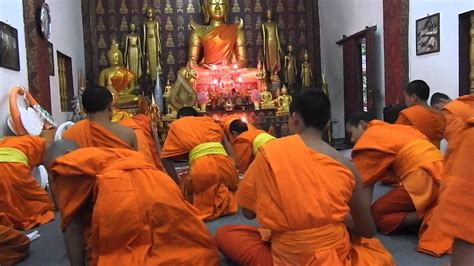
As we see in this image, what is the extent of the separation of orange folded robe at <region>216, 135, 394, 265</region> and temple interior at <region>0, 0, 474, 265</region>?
309cm

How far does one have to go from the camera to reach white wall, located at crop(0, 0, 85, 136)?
214 inches

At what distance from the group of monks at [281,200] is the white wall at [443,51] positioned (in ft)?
9.52

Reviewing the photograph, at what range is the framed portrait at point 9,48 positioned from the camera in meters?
5.35

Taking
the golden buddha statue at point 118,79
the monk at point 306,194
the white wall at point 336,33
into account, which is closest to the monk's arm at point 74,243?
the monk at point 306,194

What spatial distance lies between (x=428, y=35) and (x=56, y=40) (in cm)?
575

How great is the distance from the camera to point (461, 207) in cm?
111

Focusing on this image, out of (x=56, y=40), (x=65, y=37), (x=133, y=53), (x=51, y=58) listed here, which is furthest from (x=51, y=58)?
(x=133, y=53)

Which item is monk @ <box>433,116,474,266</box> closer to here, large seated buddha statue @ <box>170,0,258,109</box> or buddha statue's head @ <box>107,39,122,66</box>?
large seated buddha statue @ <box>170,0,258,109</box>

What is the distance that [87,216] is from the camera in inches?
102

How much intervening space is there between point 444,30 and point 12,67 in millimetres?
5511

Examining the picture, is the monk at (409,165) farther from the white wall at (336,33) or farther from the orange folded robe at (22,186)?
the white wall at (336,33)

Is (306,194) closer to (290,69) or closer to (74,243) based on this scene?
(74,243)

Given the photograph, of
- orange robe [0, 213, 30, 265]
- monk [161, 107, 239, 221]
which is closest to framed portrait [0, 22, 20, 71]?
monk [161, 107, 239, 221]

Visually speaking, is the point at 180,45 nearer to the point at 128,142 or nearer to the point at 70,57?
the point at 70,57
